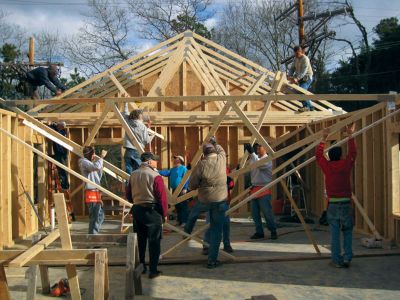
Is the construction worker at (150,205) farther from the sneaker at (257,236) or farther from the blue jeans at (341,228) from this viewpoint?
the sneaker at (257,236)

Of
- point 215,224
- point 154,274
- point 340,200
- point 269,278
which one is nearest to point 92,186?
point 154,274

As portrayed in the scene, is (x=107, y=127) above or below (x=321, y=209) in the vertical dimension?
above

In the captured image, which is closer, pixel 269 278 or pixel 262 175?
pixel 269 278

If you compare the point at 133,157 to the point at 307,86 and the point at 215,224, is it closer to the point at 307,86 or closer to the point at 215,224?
the point at 215,224

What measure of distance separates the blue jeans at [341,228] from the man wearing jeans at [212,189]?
1519 millimetres

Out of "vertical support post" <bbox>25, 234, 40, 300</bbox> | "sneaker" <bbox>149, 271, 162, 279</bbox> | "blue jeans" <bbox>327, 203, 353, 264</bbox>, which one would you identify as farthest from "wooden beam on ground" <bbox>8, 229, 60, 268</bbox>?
"blue jeans" <bbox>327, 203, 353, 264</bbox>

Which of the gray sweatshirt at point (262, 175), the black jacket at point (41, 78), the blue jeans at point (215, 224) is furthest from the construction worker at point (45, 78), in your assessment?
the blue jeans at point (215, 224)

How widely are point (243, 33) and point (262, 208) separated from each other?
84.8ft

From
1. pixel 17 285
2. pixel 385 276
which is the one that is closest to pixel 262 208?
pixel 385 276

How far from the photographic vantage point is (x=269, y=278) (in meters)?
5.96

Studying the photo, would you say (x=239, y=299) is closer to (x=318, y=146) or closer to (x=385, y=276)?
(x=385, y=276)

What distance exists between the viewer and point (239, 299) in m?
5.15

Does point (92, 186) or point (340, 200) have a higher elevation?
point (92, 186)

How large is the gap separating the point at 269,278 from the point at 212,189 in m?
1.40
